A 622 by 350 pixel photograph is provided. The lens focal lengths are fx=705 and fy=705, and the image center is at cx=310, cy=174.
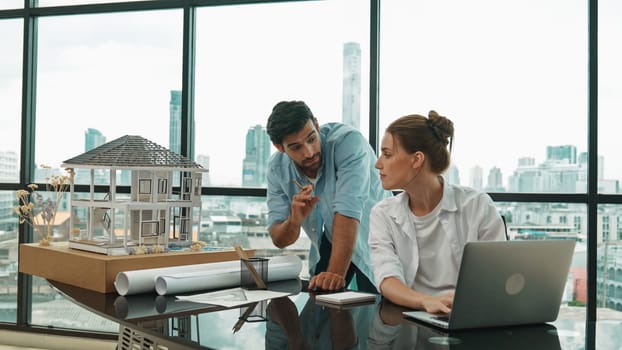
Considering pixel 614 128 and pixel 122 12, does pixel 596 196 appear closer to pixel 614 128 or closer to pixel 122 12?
pixel 614 128

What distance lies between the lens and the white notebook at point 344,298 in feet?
6.45

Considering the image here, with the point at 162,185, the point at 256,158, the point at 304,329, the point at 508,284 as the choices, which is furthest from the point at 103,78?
the point at 508,284

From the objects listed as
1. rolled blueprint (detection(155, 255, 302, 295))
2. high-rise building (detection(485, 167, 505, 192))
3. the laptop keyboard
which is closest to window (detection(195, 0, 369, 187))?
high-rise building (detection(485, 167, 505, 192))

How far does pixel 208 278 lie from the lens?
2117 mm

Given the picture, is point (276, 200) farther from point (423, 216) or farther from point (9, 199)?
point (9, 199)

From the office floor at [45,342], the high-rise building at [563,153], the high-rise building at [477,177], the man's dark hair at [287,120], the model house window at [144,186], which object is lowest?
the office floor at [45,342]

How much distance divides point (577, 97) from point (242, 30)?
1946mm

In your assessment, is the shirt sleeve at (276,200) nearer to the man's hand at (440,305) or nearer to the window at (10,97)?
the man's hand at (440,305)

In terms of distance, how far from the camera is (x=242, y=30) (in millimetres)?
4242

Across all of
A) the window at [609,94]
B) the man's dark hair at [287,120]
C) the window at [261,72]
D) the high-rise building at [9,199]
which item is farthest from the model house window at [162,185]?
the high-rise building at [9,199]

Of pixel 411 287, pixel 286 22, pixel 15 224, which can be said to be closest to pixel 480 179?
pixel 286 22

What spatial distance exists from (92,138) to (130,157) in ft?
7.65

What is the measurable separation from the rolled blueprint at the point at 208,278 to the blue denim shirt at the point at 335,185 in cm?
42

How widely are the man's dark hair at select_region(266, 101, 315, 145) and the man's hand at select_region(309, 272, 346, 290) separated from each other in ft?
2.11
